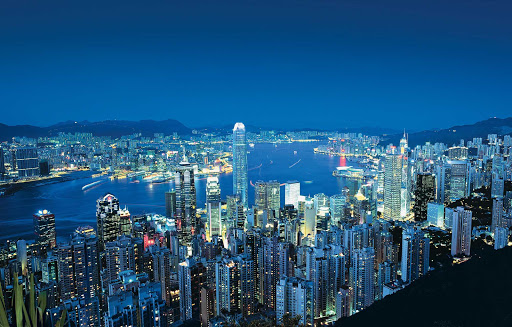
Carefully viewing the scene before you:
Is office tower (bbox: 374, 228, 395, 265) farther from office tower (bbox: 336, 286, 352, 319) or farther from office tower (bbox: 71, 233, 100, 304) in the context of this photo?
office tower (bbox: 71, 233, 100, 304)

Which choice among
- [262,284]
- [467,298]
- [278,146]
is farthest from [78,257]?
[278,146]

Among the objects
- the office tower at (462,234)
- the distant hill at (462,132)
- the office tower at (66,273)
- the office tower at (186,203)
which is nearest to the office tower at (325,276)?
the office tower at (462,234)

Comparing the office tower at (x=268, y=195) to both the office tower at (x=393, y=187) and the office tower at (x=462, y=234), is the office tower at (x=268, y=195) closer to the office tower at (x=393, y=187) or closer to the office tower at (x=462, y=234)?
the office tower at (x=393, y=187)

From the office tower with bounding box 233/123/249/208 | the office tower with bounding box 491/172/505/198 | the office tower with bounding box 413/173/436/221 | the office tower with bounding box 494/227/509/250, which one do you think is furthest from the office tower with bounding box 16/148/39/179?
the office tower with bounding box 491/172/505/198

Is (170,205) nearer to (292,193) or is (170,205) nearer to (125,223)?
(125,223)

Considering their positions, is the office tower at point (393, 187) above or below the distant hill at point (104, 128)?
below
